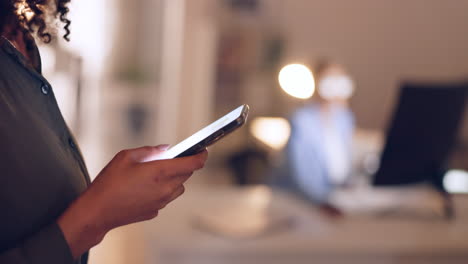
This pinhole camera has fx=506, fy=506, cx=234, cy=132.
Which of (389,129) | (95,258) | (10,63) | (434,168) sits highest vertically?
(10,63)

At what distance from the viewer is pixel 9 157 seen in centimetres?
58

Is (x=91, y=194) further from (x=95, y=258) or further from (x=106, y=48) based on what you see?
(x=106, y=48)

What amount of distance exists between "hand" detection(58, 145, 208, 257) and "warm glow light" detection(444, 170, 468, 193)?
147 cm

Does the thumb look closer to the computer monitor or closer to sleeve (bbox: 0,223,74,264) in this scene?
sleeve (bbox: 0,223,74,264)

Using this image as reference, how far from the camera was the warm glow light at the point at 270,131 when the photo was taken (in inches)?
198

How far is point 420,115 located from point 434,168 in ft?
0.97

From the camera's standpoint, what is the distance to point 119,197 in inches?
23.4

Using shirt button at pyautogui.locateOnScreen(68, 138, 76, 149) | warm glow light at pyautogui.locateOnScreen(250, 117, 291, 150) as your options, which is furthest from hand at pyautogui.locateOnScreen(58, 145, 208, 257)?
warm glow light at pyautogui.locateOnScreen(250, 117, 291, 150)

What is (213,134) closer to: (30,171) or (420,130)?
(30,171)

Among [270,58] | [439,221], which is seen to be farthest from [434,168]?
[270,58]

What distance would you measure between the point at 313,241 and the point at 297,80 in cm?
54

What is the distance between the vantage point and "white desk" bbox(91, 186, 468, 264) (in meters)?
1.54

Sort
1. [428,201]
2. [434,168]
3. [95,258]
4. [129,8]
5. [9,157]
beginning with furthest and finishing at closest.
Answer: [129,8]
[95,258]
[428,201]
[434,168]
[9,157]

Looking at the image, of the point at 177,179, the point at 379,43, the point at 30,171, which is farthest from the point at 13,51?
the point at 379,43
